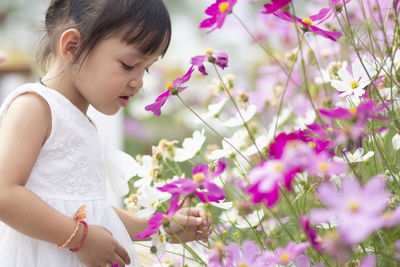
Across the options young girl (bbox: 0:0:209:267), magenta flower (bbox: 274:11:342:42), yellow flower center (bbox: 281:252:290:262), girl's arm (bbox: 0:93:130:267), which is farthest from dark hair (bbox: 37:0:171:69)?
yellow flower center (bbox: 281:252:290:262)

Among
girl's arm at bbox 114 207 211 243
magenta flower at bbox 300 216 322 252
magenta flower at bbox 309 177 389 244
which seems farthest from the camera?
girl's arm at bbox 114 207 211 243

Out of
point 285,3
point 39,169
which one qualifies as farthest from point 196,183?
point 39,169

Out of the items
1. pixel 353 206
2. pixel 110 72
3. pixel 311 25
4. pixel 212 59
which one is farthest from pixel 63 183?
pixel 353 206

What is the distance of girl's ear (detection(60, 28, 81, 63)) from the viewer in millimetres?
801

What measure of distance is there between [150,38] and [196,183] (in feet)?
1.14

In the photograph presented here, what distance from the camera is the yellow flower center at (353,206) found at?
32cm

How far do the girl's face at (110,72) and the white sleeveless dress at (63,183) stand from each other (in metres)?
0.04

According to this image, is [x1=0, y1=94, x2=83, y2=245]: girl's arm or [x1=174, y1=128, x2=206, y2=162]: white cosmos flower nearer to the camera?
[x1=0, y1=94, x2=83, y2=245]: girl's arm

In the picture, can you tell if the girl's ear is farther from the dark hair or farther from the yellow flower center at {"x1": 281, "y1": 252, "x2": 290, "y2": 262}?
the yellow flower center at {"x1": 281, "y1": 252, "x2": 290, "y2": 262}

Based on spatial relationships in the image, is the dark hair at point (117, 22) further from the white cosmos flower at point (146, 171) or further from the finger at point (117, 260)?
the finger at point (117, 260)

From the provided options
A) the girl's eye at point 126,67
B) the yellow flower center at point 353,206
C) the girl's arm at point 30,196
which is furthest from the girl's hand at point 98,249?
the yellow flower center at point 353,206

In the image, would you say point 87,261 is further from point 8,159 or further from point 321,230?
point 321,230

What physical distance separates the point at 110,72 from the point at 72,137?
0.37 ft

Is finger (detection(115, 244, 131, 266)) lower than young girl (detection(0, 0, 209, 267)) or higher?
lower
